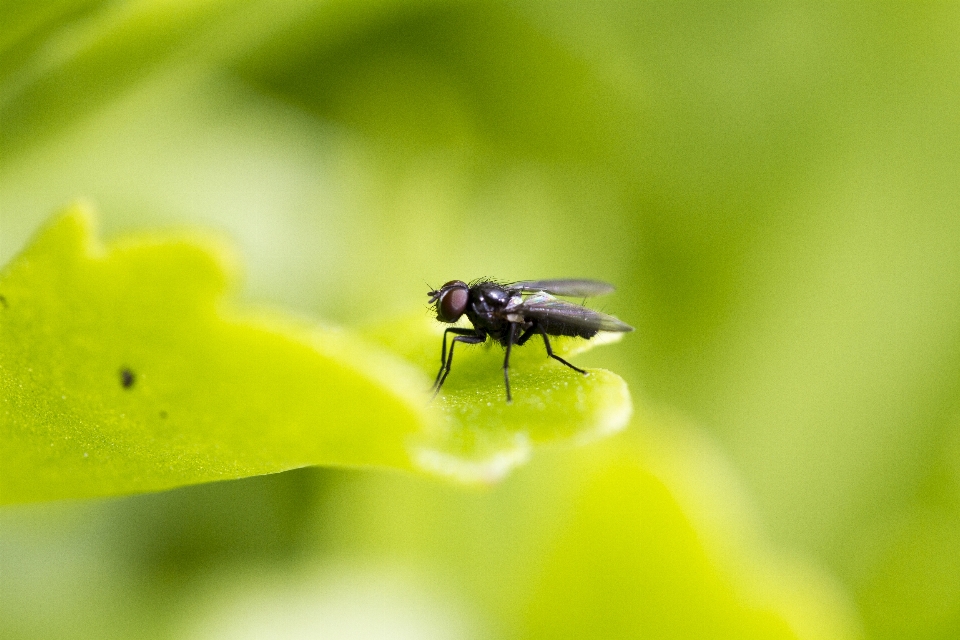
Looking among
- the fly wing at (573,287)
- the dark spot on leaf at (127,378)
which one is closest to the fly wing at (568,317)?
the fly wing at (573,287)

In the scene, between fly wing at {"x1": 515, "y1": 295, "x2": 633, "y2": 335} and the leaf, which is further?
fly wing at {"x1": 515, "y1": 295, "x2": 633, "y2": 335}

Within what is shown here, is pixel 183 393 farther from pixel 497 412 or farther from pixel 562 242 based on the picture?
pixel 562 242

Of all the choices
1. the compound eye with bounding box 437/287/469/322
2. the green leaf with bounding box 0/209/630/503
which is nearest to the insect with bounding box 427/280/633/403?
the compound eye with bounding box 437/287/469/322

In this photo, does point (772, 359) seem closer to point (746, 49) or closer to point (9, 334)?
point (746, 49)

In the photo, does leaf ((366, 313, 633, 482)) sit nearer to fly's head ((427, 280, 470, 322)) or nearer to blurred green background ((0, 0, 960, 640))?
fly's head ((427, 280, 470, 322))

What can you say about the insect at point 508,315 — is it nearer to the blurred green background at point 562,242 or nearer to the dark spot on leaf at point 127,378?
the blurred green background at point 562,242
